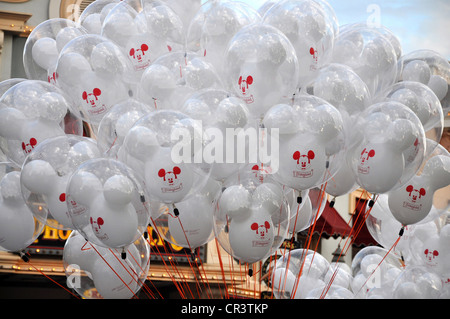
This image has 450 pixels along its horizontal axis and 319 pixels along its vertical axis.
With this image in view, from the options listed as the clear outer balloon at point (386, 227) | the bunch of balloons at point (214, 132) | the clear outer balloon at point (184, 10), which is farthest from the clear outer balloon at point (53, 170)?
the clear outer balloon at point (386, 227)

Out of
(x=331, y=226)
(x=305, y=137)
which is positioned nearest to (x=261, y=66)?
(x=305, y=137)

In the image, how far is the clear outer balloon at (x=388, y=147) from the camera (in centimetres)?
445

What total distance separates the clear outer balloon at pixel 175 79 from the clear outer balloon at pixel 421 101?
144 cm

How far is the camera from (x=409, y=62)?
547 centimetres

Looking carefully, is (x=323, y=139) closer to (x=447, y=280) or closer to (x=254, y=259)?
(x=254, y=259)

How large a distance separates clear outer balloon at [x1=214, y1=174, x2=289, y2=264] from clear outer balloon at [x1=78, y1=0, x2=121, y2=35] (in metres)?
2.07

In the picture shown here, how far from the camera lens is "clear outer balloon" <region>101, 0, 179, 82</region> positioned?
5.12m

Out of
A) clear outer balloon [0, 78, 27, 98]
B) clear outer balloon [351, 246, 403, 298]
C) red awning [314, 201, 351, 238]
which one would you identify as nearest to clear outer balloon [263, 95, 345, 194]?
clear outer balloon [351, 246, 403, 298]

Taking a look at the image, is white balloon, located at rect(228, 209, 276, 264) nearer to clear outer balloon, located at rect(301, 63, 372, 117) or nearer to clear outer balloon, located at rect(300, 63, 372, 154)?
clear outer balloon, located at rect(300, 63, 372, 154)

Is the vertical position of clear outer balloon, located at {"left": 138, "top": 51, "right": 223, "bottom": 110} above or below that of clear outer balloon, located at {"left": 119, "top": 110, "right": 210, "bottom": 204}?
above

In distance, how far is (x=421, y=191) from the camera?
4.92 m

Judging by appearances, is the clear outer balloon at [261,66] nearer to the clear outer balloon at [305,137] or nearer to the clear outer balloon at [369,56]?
the clear outer balloon at [305,137]

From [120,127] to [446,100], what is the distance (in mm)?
2867

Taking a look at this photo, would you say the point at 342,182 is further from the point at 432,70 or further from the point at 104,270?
the point at 104,270
